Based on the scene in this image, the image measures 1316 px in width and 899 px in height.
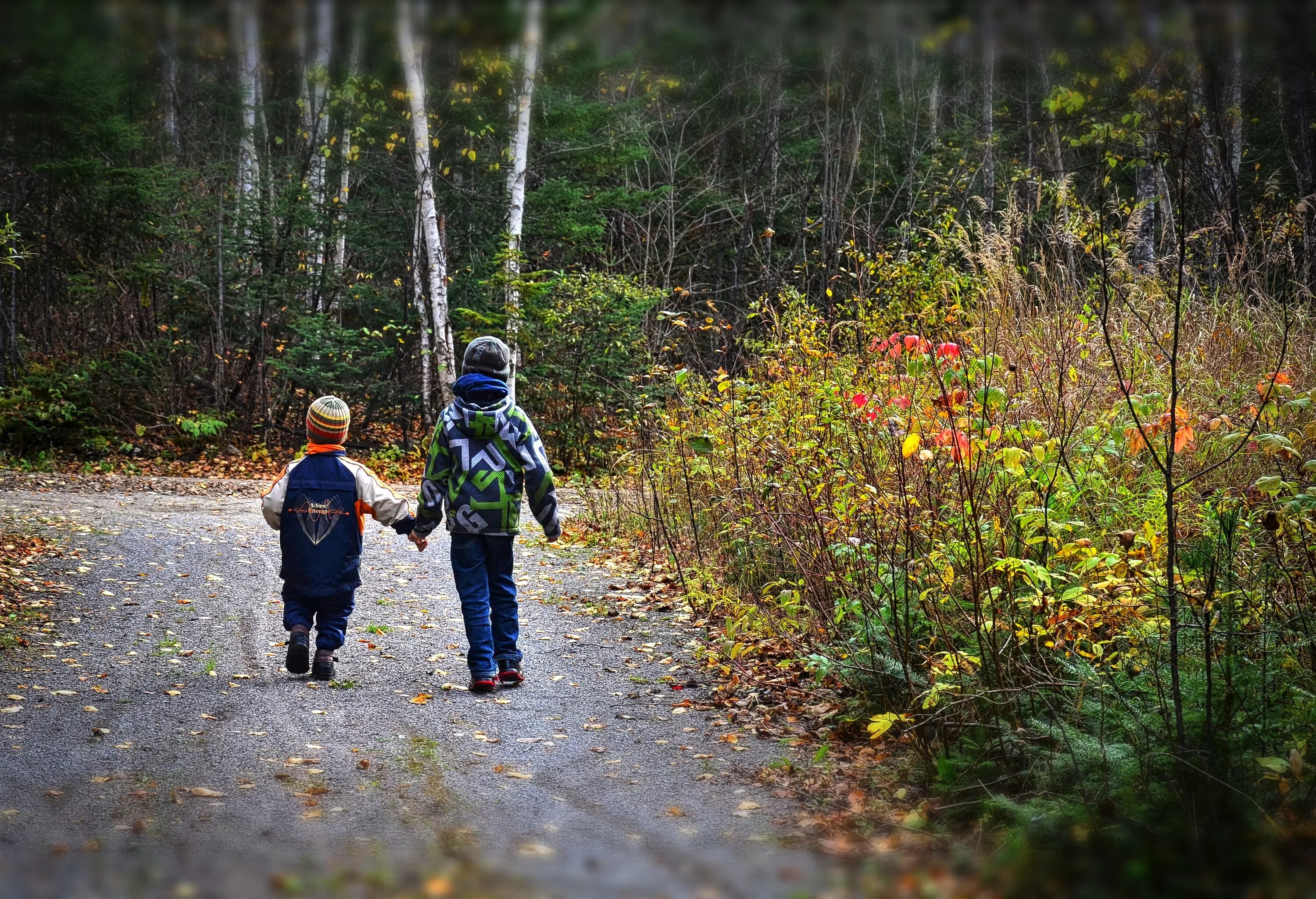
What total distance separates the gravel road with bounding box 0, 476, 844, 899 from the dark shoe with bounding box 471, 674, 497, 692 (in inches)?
4.4

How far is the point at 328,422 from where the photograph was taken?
6.01 metres

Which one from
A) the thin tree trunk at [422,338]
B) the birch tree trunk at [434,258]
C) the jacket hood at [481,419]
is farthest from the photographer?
the thin tree trunk at [422,338]

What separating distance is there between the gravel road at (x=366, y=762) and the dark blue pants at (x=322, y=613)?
277 mm

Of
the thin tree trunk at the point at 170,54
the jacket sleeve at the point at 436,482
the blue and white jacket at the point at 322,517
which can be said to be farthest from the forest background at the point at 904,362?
the blue and white jacket at the point at 322,517

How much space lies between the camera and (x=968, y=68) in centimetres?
248

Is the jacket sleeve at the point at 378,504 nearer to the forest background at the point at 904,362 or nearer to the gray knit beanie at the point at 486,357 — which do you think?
the gray knit beanie at the point at 486,357

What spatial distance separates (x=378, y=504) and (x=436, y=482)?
1.44 ft

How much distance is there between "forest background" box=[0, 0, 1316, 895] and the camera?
6.42ft

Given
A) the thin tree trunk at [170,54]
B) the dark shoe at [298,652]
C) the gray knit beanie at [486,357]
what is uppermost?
the thin tree trunk at [170,54]

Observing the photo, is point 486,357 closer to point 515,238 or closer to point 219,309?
point 515,238

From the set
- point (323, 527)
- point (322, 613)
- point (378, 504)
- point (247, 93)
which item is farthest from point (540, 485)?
point (247, 93)

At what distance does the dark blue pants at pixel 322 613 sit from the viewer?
605cm

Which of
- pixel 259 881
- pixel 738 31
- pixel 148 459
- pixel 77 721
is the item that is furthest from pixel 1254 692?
pixel 148 459

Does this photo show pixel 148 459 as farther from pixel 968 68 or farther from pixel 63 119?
pixel 968 68
